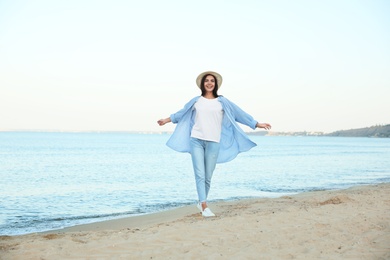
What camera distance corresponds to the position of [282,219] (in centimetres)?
622

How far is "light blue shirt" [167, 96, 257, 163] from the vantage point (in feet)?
23.5

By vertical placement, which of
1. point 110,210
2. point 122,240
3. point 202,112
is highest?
point 202,112

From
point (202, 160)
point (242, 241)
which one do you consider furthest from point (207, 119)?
point (242, 241)

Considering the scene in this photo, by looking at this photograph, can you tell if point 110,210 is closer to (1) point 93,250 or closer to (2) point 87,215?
(2) point 87,215

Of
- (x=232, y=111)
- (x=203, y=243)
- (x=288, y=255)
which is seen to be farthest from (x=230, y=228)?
(x=232, y=111)

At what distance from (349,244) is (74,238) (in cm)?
341

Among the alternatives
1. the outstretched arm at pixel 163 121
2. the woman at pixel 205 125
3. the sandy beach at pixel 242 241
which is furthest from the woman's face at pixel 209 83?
the sandy beach at pixel 242 241

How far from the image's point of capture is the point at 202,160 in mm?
7094

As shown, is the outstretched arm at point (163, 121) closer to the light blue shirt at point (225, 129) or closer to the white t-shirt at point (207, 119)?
the light blue shirt at point (225, 129)

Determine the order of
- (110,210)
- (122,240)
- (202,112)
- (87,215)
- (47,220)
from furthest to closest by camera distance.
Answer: (110,210) → (87,215) → (47,220) → (202,112) → (122,240)

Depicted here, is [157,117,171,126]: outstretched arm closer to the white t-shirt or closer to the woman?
the woman

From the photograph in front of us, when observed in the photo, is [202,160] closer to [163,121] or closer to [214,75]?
[163,121]

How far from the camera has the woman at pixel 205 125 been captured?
23.1 feet

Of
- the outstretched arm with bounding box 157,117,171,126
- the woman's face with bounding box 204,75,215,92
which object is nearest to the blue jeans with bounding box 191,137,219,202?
the outstretched arm with bounding box 157,117,171,126
